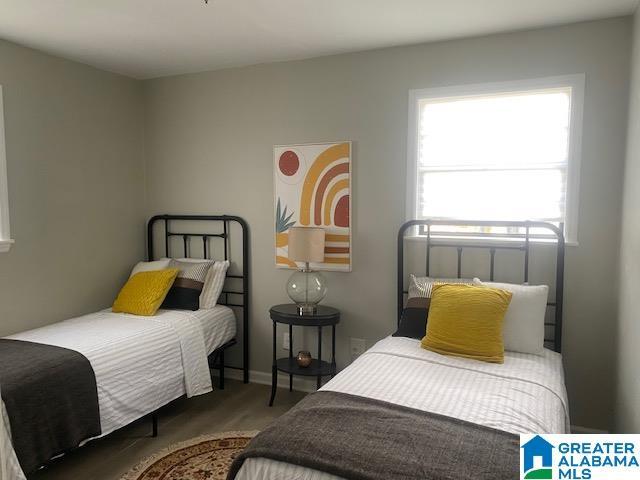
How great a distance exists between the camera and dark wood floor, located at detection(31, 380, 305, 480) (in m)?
2.62

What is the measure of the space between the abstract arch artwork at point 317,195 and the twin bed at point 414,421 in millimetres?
1019

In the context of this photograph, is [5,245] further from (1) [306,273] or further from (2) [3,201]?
(1) [306,273]

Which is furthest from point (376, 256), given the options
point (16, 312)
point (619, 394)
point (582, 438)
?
Answer: point (16, 312)

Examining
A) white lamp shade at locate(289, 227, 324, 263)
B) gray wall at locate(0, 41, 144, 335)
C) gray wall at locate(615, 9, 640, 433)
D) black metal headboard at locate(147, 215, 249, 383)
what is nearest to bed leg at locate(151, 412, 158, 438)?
black metal headboard at locate(147, 215, 249, 383)

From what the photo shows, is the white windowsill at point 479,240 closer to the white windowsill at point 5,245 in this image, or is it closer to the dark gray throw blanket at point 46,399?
the dark gray throw blanket at point 46,399

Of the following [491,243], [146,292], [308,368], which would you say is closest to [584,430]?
[491,243]

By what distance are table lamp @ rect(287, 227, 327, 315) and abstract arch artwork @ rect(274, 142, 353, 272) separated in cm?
17

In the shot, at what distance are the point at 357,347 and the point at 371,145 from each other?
139cm

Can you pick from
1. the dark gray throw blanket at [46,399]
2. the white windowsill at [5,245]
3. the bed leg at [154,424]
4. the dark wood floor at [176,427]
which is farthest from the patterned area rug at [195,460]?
the white windowsill at [5,245]

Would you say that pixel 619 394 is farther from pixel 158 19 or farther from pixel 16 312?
pixel 16 312

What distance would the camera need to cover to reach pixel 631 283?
234 cm

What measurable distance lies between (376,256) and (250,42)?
1610 millimetres

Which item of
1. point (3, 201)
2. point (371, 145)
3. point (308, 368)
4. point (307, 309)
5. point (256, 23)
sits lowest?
point (308, 368)

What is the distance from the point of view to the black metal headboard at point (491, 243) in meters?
2.83
